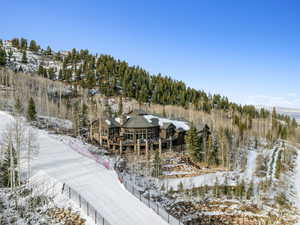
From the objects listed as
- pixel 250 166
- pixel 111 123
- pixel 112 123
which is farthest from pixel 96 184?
pixel 250 166

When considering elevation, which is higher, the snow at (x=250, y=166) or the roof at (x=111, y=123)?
the roof at (x=111, y=123)

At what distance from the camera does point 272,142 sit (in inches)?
2004

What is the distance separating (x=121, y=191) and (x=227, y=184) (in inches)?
522

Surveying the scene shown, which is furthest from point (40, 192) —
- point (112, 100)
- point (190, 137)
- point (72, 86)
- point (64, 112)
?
point (72, 86)

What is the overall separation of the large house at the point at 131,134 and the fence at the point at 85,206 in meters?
15.4

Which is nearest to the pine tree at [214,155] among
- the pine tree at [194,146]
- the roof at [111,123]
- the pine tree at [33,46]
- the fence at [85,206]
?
the pine tree at [194,146]

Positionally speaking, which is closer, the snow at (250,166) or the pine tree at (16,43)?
the snow at (250,166)

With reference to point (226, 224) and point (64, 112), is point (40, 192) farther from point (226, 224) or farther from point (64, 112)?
point (64, 112)

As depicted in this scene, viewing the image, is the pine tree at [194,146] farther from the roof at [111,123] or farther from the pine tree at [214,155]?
the roof at [111,123]

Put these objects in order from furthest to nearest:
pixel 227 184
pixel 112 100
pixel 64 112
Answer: pixel 112 100 → pixel 64 112 → pixel 227 184

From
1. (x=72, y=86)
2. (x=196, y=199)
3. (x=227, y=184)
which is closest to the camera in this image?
(x=196, y=199)

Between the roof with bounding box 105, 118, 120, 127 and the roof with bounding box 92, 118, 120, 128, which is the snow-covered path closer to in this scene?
the roof with bounding box 92, 118, 120, 128

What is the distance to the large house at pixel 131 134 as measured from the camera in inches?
1228

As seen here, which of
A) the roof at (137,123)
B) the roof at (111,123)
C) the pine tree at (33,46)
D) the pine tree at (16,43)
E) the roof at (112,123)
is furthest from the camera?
the pine tree at (33,46)
